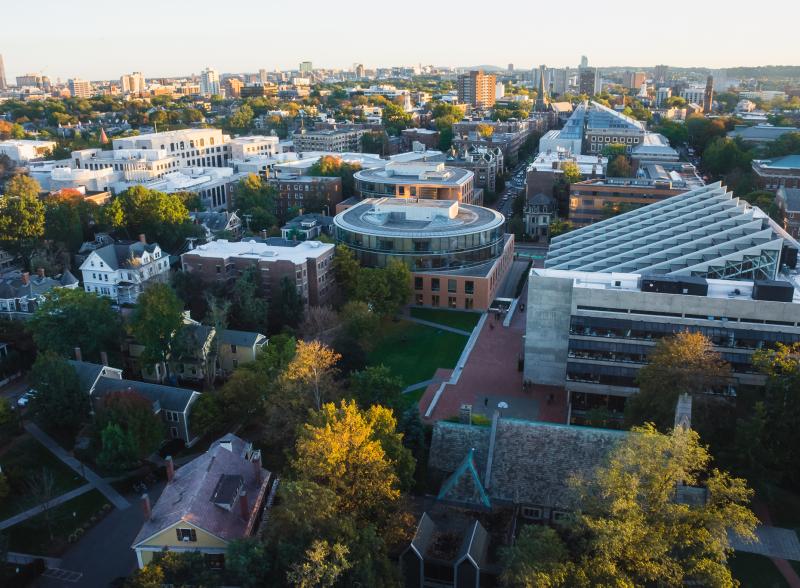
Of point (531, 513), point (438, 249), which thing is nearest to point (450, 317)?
point (438, 249)

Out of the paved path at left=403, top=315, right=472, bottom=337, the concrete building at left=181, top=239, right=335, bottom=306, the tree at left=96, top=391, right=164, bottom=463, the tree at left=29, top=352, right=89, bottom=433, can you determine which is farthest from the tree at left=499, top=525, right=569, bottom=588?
the concrete building at left=181, top=239, right=335, bottom=306

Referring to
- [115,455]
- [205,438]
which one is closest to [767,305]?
[205,438]

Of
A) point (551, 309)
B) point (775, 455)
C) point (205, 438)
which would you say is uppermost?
point (551, 309)

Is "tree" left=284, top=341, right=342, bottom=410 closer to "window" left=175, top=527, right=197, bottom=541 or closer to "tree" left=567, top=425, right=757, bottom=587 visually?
"window" left=175, top=527, right=197, bottom=541

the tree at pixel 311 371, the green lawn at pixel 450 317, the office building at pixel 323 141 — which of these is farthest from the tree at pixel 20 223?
the office building at pixel 323 141

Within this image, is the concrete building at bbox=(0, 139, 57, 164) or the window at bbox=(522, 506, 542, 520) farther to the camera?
the concrete building at bbox=(0, 139, 57, 164)

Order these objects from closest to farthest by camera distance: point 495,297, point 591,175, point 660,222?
point 660,222 → point 495,297 → point 591,175

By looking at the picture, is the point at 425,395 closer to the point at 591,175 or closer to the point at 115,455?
the point at 115,455
